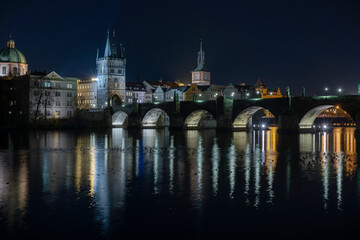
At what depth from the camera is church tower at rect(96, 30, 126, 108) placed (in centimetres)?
13775

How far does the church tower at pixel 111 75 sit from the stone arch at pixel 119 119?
20.4 m

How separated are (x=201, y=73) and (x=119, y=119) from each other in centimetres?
5703

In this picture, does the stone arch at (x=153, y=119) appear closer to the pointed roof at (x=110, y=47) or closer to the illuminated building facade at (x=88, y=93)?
the pointed roof at (x=110, y=47)

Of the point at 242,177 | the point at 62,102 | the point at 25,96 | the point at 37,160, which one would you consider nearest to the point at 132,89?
the point at 62,102

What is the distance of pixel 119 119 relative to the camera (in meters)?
116

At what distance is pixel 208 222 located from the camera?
13430 millimetres

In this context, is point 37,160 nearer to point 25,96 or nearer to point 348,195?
point 348,195

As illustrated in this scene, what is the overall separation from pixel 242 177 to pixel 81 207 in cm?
872

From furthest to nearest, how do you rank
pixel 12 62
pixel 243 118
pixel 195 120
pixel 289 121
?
pixel 12 62, pixel 195 120, pixel 243 118, pixel 289 121

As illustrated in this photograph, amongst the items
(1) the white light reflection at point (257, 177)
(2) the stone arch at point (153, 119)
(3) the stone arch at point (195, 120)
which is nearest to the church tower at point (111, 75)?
(2) the stone arch at point (153, 119)

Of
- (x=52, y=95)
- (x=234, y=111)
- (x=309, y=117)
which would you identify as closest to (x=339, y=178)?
(x=309, y=117)

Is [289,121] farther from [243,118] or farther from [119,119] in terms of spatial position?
[119,119]

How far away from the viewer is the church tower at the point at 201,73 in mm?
165325

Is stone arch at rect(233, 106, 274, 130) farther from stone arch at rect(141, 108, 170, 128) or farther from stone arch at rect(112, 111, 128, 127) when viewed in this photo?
stone arch at rect(112, 111, 128, 127)
